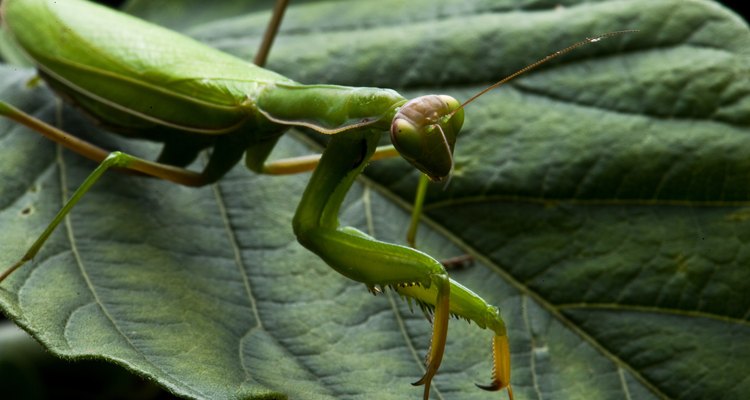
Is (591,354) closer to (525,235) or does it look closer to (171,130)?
(525,235)

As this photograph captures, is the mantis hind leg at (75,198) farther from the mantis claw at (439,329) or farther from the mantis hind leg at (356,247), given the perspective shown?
the mantis claw at (439,329)

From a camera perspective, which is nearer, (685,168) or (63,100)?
(685,168)

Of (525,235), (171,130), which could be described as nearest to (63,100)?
(171,130)

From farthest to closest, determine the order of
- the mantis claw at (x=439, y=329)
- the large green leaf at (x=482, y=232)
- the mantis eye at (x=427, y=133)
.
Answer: the large green leaf at (x=482, y=232), the mantis eye at (x=427, y=133), the mantis claw at (x=439, y=329)

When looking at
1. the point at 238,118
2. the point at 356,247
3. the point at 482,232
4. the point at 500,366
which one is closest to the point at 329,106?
the point at 238,118

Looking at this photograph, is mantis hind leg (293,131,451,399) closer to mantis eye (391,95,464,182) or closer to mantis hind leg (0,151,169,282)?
mantis eye (391,95,464,182)

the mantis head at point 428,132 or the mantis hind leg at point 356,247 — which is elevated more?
the mantis head at point 428,132

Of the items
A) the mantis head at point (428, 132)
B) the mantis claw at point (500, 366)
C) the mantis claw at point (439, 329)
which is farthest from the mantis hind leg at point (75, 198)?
the mantis claw at point (500, 366)

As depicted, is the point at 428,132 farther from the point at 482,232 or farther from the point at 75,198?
the point at 75,198
